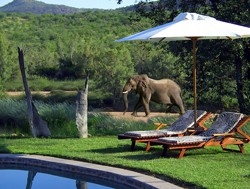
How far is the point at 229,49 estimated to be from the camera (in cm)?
1510

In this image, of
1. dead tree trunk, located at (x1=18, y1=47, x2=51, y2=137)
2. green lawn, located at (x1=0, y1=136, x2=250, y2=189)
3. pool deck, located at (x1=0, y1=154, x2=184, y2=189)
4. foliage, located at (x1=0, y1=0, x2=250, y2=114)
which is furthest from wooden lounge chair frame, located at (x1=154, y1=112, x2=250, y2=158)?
foliage, located at (x1=0, y1=0, x2=250, y2=114)

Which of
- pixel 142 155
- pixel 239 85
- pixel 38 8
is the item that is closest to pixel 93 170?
pixel 142 155

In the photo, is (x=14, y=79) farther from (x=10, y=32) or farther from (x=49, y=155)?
(x=49, y=155)

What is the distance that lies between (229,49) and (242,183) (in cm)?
768

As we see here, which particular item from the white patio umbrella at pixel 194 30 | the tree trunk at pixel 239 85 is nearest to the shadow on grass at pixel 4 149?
the white patio umbrella at pixel 194 30

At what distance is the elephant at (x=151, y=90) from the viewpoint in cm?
1432

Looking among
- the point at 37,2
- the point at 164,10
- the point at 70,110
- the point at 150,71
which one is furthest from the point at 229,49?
the point at 37,2

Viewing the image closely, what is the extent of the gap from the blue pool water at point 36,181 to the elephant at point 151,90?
4.62m

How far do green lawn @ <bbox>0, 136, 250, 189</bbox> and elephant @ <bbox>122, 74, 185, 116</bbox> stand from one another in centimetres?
181

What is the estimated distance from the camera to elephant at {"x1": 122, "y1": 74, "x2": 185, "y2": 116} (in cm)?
1432

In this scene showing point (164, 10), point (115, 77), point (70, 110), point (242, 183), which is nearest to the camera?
point (242, 183)

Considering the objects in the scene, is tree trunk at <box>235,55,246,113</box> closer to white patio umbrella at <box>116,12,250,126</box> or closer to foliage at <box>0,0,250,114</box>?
foliage at <box>0,0,250,114</box>

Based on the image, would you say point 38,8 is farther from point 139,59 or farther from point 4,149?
point 4,149

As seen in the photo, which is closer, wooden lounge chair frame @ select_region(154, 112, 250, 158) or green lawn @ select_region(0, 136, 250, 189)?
green lawn @ select_region(0, 136, 250, 189)
